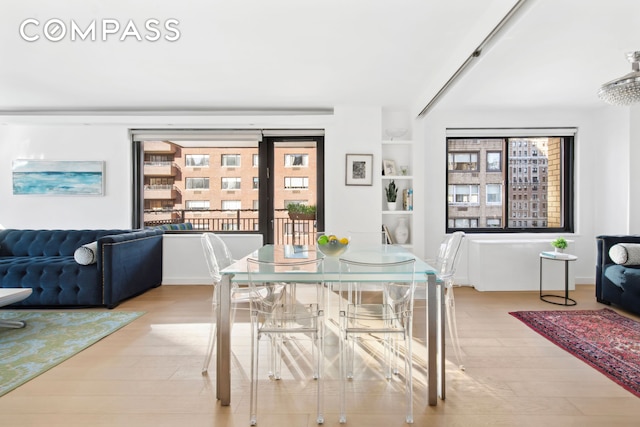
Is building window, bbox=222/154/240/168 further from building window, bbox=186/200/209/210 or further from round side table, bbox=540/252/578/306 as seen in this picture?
round side table, bbox=540/252/578/306

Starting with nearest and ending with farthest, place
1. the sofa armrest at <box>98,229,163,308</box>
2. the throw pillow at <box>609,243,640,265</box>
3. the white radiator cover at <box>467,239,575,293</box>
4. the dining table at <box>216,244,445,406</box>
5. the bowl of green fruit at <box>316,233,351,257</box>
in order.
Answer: the dining table at <box>216,244,445,406</box> → the bowl of green fruit at <box>316,233,351,257</box> → the throw pillow at <box>609,243,640,265</box> → the sofa armrest at <box>98,229,163,308</box> → the white radiator cover at <box>467,239,575,293</box>

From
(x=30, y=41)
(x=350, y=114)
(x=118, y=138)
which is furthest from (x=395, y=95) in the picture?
(x=118, y=138)

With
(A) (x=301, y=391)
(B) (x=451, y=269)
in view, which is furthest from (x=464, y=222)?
(A) (x=301, y=391)

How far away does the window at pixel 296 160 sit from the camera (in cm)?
507

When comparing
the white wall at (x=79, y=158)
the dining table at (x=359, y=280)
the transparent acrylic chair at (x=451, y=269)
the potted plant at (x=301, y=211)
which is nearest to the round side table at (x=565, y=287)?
the transparent acrylic chair at (x=451, y=269)

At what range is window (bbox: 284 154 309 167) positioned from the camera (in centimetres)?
507

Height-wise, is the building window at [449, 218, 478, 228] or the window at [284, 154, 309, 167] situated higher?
the window at [284, 154, 309, 167]

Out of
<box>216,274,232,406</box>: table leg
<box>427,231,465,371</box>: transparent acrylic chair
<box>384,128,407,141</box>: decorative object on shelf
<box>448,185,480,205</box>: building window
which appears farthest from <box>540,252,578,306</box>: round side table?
<box>216,274,232,406</box>: table leg

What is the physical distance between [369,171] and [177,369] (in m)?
3.20

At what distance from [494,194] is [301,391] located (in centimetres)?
→ 423

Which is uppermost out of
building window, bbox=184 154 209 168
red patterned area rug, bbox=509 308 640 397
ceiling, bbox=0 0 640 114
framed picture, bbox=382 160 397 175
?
ceiling, bbox=0 0 640 114

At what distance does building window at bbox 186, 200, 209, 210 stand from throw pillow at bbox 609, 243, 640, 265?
503cm

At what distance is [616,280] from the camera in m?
3.60

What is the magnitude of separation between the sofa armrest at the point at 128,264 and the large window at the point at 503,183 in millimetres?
4141
